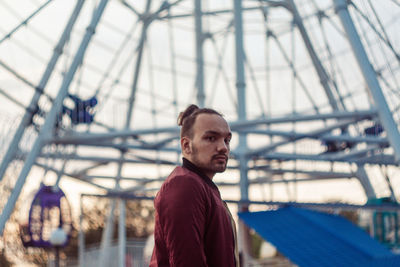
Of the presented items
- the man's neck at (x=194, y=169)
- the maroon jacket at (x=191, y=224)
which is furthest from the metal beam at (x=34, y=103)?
the maroon jacket at (x=191, y=224)

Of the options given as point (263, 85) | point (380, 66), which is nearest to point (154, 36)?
point (263, 85)

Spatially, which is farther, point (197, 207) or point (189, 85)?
point (189, 85)

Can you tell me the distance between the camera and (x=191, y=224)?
3098 mm

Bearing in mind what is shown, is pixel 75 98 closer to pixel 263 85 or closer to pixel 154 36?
pixel 154 36

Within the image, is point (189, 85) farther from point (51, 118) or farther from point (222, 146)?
point (222, 146)

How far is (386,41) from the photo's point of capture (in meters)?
20.4

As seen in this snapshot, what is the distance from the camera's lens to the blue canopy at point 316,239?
16797mm

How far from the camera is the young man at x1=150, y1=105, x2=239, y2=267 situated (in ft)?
10.1

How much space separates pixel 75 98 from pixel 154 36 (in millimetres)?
10973

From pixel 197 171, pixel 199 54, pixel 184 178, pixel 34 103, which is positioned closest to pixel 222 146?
pixel 197 171

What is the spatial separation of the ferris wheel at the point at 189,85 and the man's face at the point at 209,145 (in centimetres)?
1372

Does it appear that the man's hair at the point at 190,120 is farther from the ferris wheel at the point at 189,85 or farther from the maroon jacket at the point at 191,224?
the ferris wheel at the point at 189,85

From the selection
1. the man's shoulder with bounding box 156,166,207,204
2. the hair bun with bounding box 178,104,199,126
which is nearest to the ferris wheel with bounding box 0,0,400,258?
the hair bun with bounding box 178,104,199,126

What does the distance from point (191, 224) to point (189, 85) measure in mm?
32471
